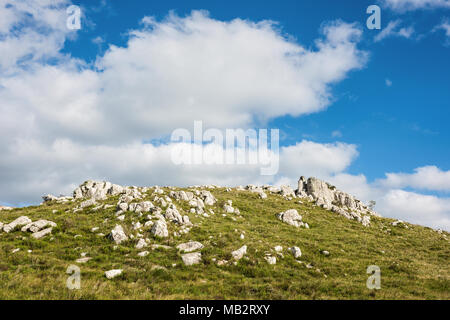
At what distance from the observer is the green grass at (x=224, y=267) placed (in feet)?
Result: 47.1

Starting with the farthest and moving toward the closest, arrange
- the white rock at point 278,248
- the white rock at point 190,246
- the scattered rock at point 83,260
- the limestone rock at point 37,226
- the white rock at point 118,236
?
the limestone rock at point 37,226
the white rock at point 278,248
the white rock at point 118,236
the white rock at point 190,246
the scattered rock at point 83,260

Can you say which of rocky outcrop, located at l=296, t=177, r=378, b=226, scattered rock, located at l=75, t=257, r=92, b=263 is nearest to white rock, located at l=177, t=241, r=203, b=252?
scattered rock, located at l=75, t=257, r=92, b=263

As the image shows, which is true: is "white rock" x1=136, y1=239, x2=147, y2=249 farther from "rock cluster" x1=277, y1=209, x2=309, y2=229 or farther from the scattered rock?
"rock cluster" x1=277, y1=209, x2=309, y2=229

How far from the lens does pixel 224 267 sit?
18.7m

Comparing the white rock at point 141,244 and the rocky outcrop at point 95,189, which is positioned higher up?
the rocky outcrop at point 95,189

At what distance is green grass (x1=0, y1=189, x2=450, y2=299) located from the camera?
14344 millimetres

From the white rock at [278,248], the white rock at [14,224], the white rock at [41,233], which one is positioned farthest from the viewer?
the white rock at [14,224]

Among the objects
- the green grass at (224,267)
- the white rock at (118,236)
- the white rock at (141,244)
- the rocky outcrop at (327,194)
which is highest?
the rocky outcrop at (327,194)

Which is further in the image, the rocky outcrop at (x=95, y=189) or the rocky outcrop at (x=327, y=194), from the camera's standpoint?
the rocky outcrop at (x=327, y=194)

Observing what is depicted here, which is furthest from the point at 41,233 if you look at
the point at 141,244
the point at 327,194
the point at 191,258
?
the point at 327,194

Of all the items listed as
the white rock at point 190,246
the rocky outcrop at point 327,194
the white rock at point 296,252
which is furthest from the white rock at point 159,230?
the rocky outcrop at point 327,194

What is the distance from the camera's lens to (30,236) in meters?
22.7

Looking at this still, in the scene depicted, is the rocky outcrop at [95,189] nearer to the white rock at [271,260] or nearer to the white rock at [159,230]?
the white rock at [159,230]
